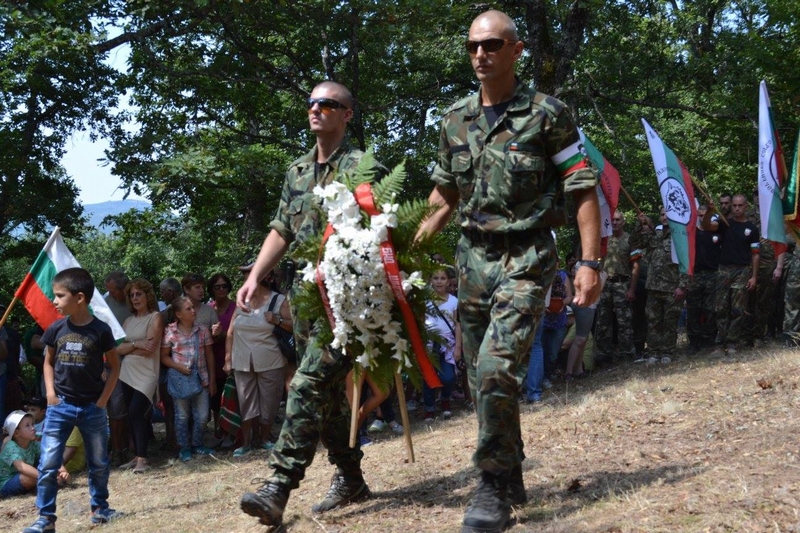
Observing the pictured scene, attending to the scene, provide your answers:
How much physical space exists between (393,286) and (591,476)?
5.66 ft

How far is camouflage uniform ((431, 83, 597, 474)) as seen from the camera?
4480 mm

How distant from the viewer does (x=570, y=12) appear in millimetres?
15344

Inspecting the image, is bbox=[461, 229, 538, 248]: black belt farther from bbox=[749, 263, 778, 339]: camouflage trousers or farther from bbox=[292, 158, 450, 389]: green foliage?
bbox=[749, 263, 778, 339]: camouflage trousers

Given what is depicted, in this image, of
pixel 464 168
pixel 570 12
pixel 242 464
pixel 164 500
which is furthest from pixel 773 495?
pixel 570 12

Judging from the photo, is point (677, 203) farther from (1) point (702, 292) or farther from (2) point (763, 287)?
(1) point (702, 292)

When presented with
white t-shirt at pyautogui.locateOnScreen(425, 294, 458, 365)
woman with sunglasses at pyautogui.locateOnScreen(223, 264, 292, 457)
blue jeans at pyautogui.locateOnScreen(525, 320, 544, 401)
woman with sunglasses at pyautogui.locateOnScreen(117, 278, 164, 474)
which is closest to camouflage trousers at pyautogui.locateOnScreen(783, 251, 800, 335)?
blue jeans at pyautogui.locateOnScreen(525, 320, 544, 401)

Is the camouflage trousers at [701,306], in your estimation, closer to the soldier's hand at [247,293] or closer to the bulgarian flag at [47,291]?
the bulgarian flag at [47,291]

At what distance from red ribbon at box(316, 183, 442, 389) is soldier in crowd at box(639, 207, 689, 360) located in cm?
887

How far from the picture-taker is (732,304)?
1301 cm

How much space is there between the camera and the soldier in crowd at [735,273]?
12.9 m

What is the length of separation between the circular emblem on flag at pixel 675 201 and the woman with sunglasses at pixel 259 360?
15.6ft

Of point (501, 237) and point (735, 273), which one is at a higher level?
point (501, 237)

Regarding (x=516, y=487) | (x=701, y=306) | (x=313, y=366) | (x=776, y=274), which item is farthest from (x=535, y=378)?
(x=313, y=366)

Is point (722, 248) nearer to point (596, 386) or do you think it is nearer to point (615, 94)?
point (596, 386)
